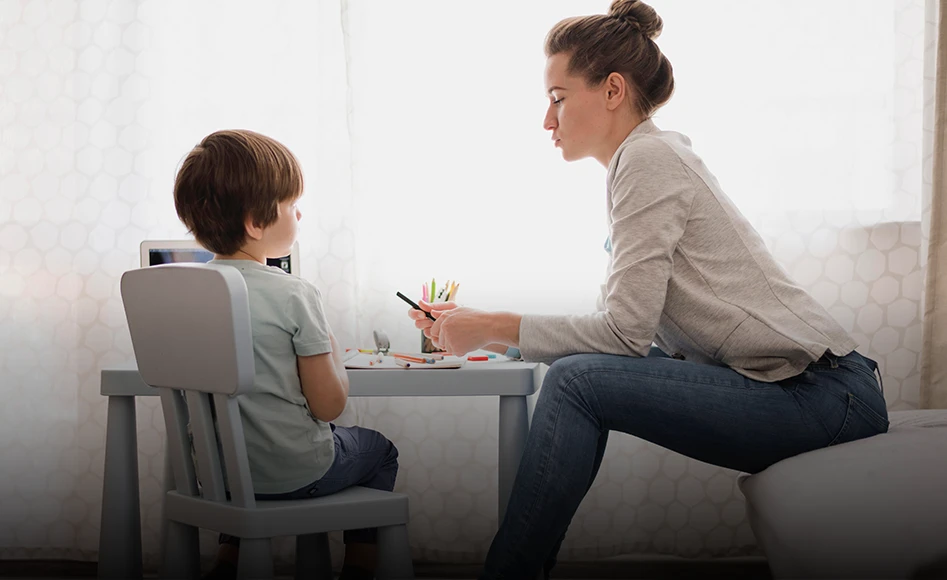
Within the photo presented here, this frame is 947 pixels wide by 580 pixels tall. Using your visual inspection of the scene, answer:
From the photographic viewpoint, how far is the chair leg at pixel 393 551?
4.39 ft

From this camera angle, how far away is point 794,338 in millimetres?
1300

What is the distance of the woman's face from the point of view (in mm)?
1550

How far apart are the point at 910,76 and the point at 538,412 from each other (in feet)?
4.59

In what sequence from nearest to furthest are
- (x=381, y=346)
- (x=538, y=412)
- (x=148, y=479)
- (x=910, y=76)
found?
1. (x=538, y=412)
2. (x=381, y=346)
3. (x=910, y=76)
4. (x=148, y=479)

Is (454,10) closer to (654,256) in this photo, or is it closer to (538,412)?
(654,256)

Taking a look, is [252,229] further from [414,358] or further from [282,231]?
[414,358]

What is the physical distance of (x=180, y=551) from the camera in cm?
134

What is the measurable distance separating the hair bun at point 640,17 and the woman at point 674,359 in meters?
0.23

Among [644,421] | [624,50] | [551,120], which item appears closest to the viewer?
[644,421]

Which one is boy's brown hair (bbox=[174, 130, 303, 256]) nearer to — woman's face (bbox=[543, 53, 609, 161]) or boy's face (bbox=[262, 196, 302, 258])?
boy's face (bbox=[262, 196, 302, 258])

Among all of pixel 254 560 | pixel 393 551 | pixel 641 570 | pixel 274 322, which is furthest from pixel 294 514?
pixel 641 570

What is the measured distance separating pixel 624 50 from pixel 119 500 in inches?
52.5

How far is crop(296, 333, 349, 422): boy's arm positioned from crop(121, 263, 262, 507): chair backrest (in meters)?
0.15

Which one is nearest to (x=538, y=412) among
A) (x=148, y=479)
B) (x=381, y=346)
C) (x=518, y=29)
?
(x=381, y=346)
